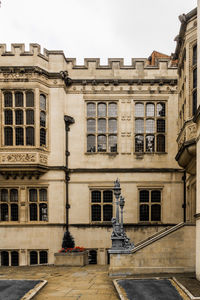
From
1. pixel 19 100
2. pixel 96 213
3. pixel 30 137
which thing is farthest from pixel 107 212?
pixel 19 100

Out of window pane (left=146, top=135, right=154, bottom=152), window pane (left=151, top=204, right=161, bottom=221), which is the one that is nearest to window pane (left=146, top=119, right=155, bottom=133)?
window pane (left=146, top=135, right=154, bottom=152)

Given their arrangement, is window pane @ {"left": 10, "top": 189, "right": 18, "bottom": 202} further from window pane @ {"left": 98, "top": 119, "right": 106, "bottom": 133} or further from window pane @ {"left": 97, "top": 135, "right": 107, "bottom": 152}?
window pane @ {"left": 98, "top": 119, "right": 106, "bottom": 133}

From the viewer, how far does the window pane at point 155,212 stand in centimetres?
1814

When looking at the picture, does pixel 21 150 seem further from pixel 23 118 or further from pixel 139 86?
pixel 139 86

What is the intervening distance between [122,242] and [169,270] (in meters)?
2.45

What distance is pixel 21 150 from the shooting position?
54.6ft

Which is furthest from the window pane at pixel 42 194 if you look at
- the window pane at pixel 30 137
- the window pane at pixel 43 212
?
the window pane at pixel 30 137

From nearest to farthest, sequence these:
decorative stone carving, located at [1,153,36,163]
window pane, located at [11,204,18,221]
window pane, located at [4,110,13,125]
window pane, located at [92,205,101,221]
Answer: decorative stone carving, located at [1,153,36,163] < window pane, located at [4,110,13,125] < window pane, located at [11,204,18,221] < window pane, located at [92,205,101,221]

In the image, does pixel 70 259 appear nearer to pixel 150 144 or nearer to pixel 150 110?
pixel 150 144

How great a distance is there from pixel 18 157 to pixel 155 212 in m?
9.14

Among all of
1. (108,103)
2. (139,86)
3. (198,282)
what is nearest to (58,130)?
(108,103)

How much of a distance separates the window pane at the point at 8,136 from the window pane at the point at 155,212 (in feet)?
31.9

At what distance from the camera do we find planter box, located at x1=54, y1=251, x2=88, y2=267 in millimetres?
16078

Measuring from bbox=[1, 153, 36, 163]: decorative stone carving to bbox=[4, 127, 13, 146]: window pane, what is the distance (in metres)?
0.94
